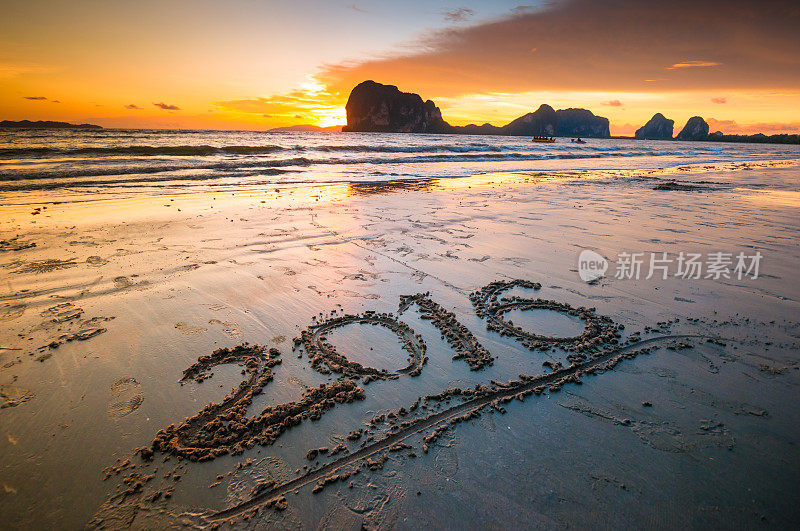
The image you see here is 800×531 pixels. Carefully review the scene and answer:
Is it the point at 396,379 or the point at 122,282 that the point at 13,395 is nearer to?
the point at 122,282

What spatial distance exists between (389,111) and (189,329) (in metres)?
167

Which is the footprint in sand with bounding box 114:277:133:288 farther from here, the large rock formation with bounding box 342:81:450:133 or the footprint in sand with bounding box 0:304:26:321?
the large rock formation with bounding box 342:81:450:133

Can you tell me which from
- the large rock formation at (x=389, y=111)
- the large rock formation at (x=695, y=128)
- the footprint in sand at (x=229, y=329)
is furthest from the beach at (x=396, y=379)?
the large rock formation at (x=695, y=128)

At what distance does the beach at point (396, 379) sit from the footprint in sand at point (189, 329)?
1.0 inches

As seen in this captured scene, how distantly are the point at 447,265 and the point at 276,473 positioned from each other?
419 cm

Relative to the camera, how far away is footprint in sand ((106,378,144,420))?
286cm

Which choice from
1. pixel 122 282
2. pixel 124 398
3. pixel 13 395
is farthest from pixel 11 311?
pixel 124 398

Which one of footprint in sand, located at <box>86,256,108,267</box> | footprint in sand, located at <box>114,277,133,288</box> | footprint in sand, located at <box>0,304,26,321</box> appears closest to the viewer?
footprint in sand, located at <box>0,304,26,321</box>

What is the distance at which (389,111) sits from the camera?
155875 millimetres

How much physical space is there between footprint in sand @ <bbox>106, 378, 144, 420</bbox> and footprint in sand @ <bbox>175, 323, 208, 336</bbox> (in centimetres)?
81

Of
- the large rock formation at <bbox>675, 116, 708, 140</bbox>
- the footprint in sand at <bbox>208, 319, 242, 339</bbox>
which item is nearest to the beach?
the footprint in sand at <bbox>208, 319, 242, 339</bbox>

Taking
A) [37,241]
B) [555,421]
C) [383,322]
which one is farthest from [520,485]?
[37,241]

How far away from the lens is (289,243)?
695 centimetres

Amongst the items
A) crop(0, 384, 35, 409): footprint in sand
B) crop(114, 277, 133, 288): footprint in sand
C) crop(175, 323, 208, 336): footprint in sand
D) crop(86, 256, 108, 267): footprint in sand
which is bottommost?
crop(0, 384, 35, 409): footprint in sand
